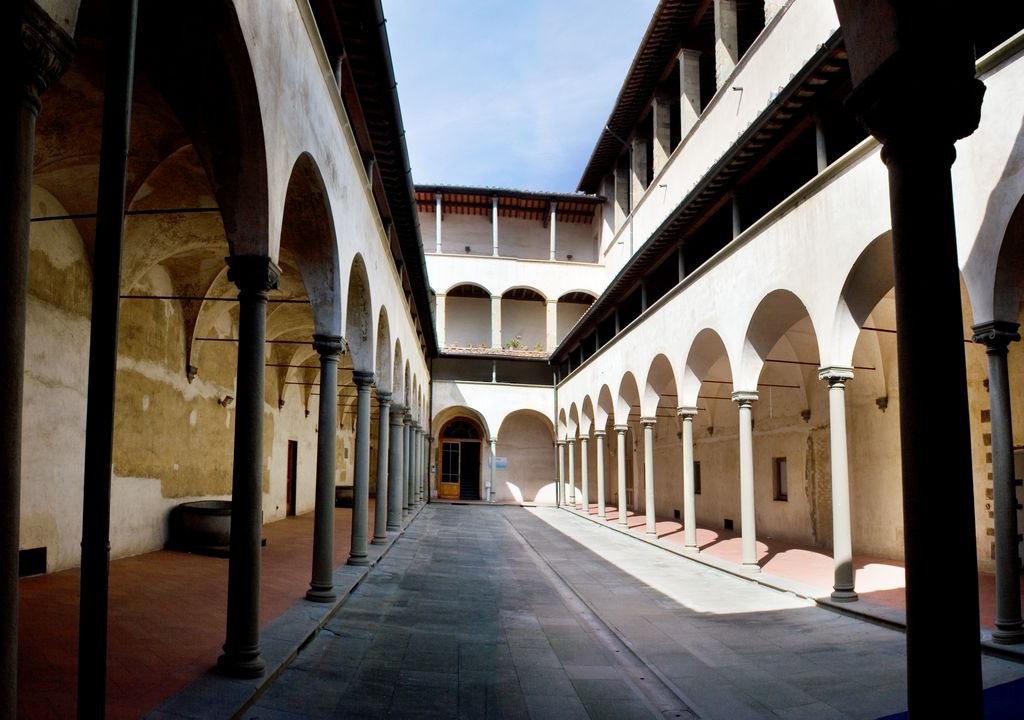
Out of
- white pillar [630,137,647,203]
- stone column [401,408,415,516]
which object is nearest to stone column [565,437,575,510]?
stone column [401,408,415,516]

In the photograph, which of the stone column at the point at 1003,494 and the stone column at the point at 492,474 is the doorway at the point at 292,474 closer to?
the stone column at the point at 492,474

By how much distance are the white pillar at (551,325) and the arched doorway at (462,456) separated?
5.94 metres

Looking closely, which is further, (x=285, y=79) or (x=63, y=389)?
(x=63, y=389)

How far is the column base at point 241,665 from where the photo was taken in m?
6.24

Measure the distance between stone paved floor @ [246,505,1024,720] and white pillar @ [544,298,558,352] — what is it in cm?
2566

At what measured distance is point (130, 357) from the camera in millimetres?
13102

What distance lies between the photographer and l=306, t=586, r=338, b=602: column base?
9758 mm

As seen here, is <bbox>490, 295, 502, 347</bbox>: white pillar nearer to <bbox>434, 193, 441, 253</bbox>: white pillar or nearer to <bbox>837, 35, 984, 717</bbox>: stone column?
<bbox>434, 193, 441, 253</bbox>: white pillar

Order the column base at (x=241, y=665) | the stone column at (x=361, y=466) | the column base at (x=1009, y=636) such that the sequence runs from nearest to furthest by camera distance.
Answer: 1. the column base at (x=241, y=665)
2. the column base at (x=1009, y=636)
3. the stone column at (x=361, y=466)

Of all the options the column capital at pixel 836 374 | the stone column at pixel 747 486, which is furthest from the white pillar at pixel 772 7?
the column capital at pixel 836 374

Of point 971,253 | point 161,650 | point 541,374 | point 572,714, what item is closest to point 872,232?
point 971,253

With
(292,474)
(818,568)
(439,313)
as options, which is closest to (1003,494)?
(818,568)

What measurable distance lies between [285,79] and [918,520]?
5.94 meters

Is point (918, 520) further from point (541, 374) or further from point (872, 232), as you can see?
point (541, 374)
